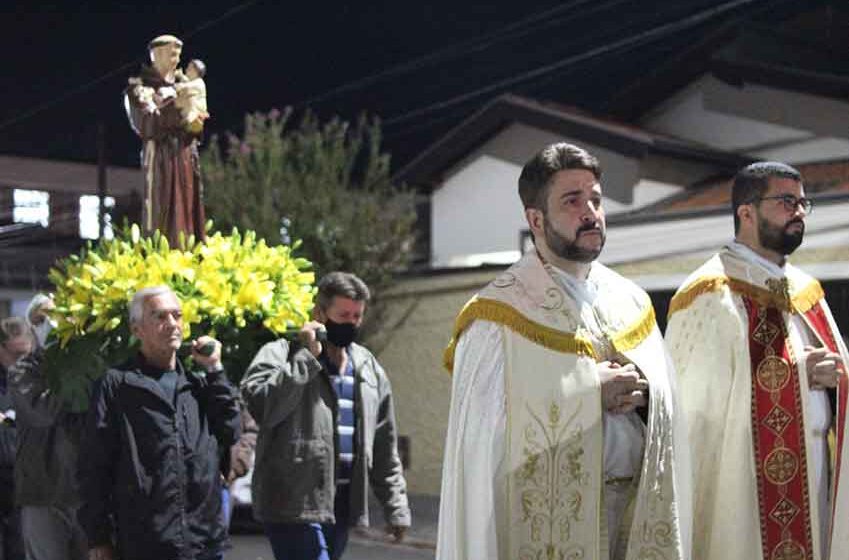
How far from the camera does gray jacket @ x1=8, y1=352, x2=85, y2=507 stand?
328 inches

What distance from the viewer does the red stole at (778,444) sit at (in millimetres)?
6230

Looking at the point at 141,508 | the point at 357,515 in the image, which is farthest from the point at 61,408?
the point at 141,508

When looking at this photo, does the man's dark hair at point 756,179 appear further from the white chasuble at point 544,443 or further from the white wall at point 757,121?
the white wall at point 757,121

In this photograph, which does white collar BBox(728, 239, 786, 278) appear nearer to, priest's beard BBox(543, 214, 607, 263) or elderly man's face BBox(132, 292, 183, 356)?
priest's beard BBox(543, 214, 607, 263)

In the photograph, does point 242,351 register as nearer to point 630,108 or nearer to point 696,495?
point 696,495

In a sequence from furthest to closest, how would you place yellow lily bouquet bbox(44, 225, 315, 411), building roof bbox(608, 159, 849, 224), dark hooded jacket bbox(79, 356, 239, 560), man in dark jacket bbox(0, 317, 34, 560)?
building roof bbox(608, 159, 849, 224) → man in dark jacket bbox(0, 317, 34, 560) → yellow lily bouquet bbox(44, 225, 315, 411) → dark hooded jacket bbox(79, 356, 239, 560)

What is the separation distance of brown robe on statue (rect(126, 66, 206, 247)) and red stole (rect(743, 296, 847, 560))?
3.43m

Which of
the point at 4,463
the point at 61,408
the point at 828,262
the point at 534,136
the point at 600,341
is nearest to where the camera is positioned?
the point at 600,341

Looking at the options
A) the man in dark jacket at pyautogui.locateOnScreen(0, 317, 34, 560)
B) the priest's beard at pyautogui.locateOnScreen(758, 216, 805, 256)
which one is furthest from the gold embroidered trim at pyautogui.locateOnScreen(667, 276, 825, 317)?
the man in dark jacket at pyautogui.locateOnScreen(0, 317, 34, 560)

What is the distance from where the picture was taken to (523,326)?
16.7ft

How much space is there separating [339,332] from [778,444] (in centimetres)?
211

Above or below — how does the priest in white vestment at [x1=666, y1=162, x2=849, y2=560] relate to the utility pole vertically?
below

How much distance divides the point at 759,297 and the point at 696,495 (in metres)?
0.84

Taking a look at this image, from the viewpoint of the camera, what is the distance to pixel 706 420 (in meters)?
6.27
